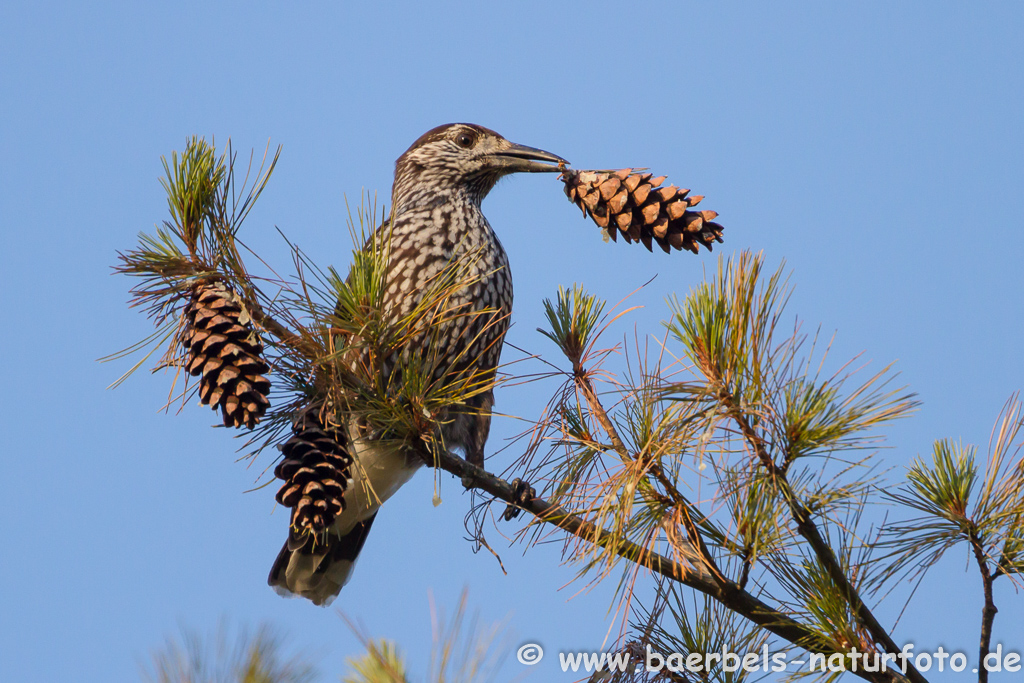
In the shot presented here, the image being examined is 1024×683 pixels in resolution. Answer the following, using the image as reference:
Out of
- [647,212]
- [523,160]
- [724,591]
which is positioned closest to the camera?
[724,591]

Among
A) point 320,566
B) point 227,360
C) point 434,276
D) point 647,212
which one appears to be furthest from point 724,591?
point 320,566

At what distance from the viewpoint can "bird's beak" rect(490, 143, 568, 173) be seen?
4.18 m

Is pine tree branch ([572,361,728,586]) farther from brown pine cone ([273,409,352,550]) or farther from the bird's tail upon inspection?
the bird's tail

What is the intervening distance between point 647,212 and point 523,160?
1.98 metres

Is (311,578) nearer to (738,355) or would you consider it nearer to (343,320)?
(343,320)

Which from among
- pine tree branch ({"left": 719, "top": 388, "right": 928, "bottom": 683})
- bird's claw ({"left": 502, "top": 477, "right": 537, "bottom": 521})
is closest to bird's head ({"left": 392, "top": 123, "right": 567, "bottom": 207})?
bird's claw ({"left": 502, "top": 477, "right": 537, "bottom": 521})

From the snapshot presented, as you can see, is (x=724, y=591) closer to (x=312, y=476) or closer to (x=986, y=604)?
(x=986, y=604)

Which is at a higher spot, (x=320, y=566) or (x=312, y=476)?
(x=320, y=566)

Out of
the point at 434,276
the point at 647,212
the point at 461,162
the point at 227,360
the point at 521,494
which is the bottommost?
the point at 227,360

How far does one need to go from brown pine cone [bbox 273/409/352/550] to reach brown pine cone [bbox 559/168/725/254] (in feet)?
3.15

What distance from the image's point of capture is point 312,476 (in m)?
2.12

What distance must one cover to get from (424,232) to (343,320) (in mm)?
1524

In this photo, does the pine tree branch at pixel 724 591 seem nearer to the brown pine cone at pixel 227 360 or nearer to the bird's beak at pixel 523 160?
the brown pine cone at pixel 227 360

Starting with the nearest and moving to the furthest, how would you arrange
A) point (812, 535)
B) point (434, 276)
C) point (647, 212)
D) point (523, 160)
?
point (812, 535) → point (647, 212) → point (434, 276) → point (523, 160)
